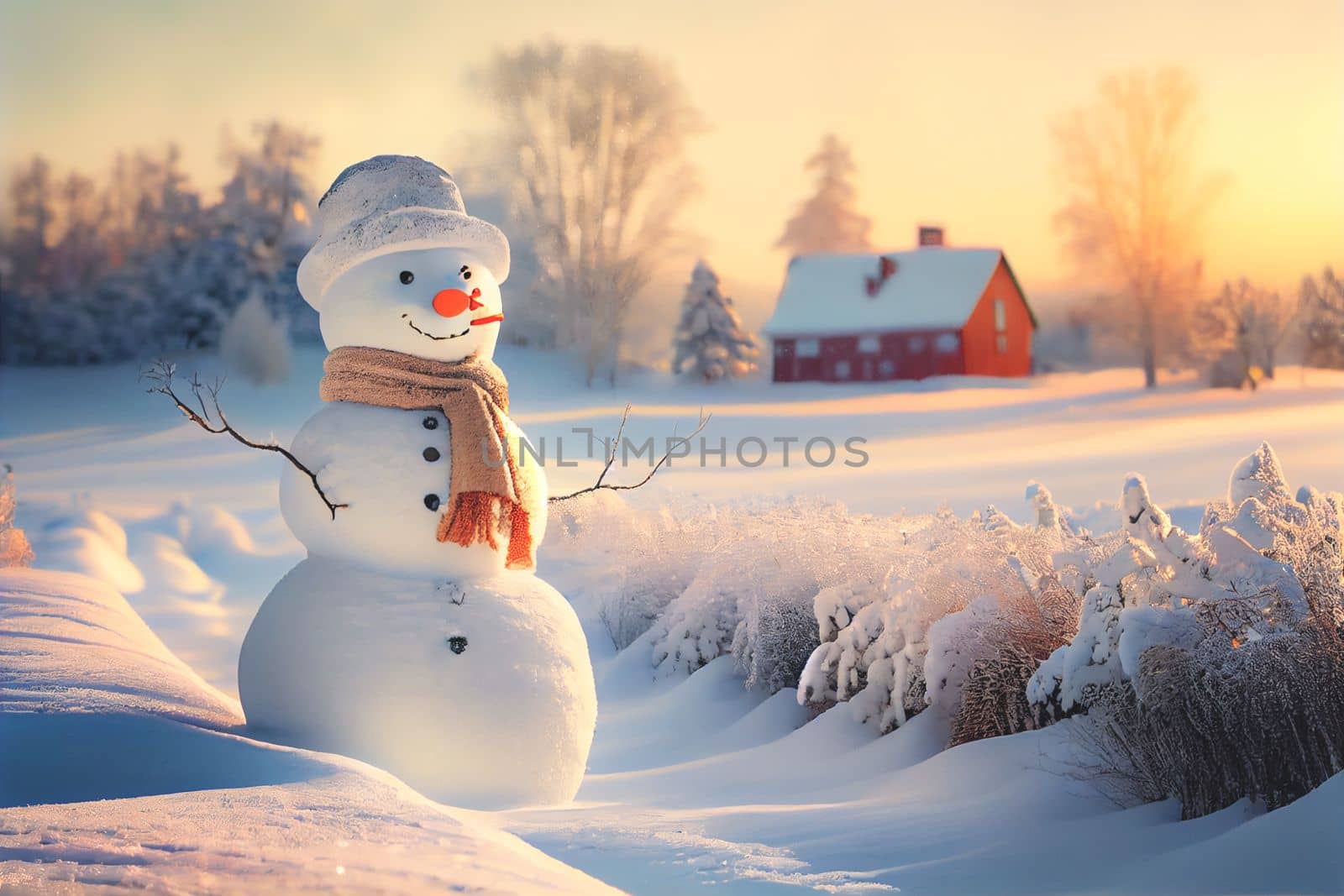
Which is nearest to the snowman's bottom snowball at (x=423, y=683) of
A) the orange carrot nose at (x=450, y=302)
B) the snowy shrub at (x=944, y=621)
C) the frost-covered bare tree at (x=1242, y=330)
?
the orange carrot nose at (x=450, y=302)

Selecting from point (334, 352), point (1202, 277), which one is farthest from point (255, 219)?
point (1202, 277)

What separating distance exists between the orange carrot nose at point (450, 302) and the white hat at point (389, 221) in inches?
9.1

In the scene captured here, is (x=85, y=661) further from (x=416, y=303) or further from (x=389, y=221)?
(x=389, y=221)

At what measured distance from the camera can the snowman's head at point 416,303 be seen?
4.26m

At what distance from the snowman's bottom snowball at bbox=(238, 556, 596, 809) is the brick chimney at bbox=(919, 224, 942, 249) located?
4211mm

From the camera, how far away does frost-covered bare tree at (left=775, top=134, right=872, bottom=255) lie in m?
7.24

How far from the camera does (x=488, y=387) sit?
443cm

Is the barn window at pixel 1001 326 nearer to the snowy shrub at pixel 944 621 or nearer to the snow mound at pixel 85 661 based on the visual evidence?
the snowy shrub at pixel 944 621

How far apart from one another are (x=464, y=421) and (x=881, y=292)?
426cm

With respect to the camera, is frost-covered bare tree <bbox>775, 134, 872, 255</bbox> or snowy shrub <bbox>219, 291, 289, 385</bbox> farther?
snowy shrub <bbox>219, 291, 289, 385</bbox>

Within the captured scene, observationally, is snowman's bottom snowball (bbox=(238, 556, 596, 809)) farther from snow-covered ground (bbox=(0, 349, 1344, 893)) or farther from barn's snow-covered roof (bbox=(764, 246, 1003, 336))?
barn's snow-covered roof (bbox=(764, 246, 1003, 336))

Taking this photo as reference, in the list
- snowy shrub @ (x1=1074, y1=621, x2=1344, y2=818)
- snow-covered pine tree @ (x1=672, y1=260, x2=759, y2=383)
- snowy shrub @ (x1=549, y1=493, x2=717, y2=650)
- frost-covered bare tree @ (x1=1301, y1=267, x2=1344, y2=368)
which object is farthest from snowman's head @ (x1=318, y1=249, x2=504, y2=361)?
frost-covered bare tree @ (x1=1301, y1=267, x2=1344, y2=368)

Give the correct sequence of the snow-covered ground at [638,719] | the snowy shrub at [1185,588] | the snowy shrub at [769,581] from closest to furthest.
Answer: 1. the snow-covered ground at [638,719]
2. the snowy shrub at [1185,588]
3. the snowy shrub at [769,581]

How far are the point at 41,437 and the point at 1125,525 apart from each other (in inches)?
274
